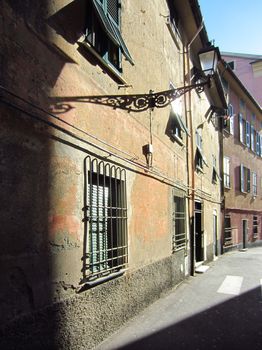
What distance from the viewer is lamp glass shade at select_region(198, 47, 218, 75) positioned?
5.99 meters

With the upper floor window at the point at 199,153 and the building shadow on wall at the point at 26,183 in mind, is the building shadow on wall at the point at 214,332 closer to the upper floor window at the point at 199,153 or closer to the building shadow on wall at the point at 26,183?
the building shadow on wall at the point at 26,183

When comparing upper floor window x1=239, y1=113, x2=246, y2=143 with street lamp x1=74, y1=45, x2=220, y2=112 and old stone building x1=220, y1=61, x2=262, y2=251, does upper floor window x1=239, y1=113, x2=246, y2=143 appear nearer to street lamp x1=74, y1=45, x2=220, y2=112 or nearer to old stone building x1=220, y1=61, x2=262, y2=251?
old stone building x1=220, y1=61, x2=262, y2=251

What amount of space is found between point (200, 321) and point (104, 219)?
2552 millimetres

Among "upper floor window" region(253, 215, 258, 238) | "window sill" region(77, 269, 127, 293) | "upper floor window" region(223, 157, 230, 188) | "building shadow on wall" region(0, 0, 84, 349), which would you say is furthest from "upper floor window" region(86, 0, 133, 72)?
"upper floor window" region(253, 215, 258, 238)

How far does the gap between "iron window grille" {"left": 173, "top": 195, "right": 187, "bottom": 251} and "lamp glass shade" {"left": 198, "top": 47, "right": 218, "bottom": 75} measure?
157 inches

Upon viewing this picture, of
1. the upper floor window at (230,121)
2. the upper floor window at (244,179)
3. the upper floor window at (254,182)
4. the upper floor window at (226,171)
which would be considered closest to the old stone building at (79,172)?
the upper floor window at (226,171)

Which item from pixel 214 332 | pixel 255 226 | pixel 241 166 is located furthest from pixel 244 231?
pixel 214 332

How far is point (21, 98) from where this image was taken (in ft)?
11.3

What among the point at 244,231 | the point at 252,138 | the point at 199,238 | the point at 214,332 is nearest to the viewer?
the point at 214,332

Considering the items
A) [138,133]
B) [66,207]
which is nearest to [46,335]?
[66,207]

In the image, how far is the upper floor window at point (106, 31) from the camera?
4482mm

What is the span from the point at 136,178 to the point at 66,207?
2.42 metres

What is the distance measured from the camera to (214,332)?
555 cm

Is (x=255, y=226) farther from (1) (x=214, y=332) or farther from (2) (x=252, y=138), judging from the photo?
(1) (x=214, y=332)
